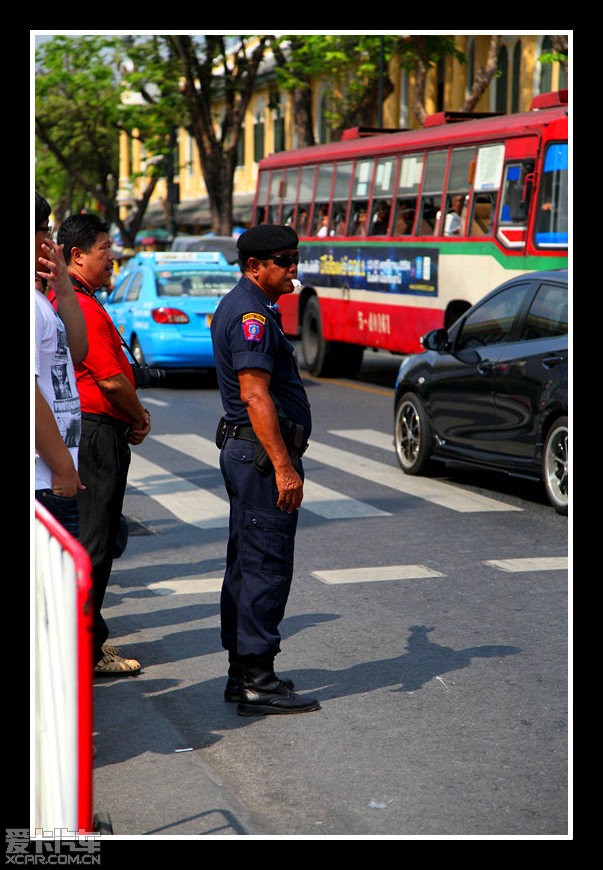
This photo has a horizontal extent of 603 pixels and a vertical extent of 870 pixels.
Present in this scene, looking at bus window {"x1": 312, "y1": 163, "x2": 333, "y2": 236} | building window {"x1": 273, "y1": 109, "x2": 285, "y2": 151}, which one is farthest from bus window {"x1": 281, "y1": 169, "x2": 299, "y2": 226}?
building window {"x1": 273, "y1": 109, "x2": 285, "y2": 151}

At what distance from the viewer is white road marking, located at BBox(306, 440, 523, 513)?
1002cm

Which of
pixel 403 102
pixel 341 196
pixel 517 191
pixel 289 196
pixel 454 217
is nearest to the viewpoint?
pixel 517 191

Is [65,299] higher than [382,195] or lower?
lower

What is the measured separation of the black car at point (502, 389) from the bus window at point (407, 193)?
6.64 metres

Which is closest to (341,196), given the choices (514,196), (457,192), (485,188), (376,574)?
(457,192)

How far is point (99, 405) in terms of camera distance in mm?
5723

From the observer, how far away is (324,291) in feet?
67.2

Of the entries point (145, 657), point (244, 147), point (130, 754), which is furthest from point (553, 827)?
point (244, 147)

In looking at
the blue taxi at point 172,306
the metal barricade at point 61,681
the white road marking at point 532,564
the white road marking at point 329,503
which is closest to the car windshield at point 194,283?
the blue taxi at point 172,306

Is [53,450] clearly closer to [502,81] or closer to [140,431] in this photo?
[140,431]

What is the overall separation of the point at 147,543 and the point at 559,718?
404 cm

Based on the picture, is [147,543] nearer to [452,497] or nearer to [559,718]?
[452,497]

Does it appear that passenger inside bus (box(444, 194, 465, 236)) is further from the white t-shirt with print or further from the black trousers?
the white t-shirt with print

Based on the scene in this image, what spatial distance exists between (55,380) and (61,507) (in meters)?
0.43
